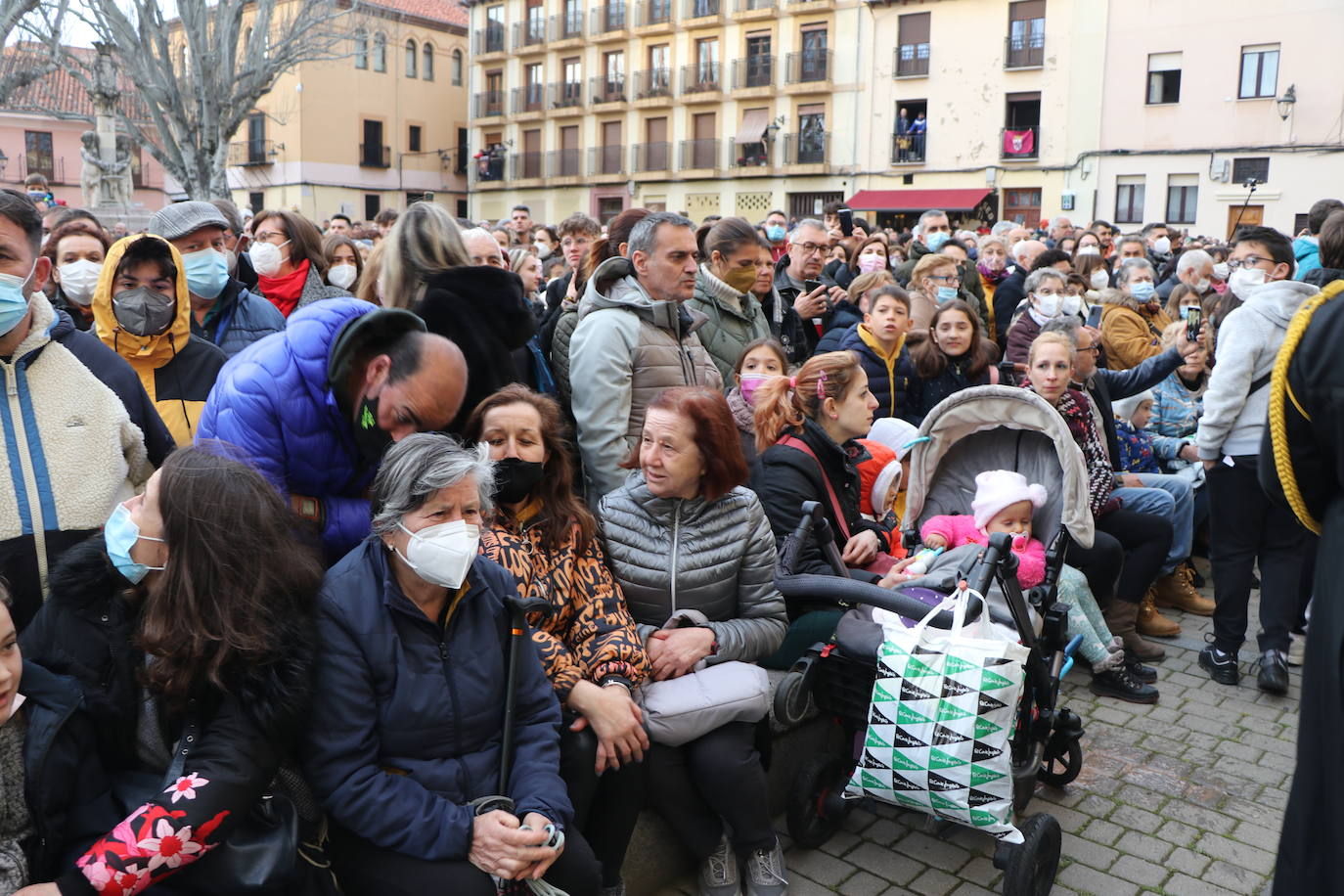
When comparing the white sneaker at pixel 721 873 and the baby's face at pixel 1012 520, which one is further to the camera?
the baby's face at pixel 1012 520

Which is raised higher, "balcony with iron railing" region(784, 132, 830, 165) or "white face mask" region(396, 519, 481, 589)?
"balcony with iron railing" region(784, 132, 830, 165)

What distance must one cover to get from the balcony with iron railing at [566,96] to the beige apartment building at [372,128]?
22.4 ft

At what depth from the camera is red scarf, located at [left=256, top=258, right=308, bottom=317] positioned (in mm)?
6223

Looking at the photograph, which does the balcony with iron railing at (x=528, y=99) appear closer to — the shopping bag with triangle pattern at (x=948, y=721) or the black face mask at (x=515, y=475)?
the black face mask at (x=515, y=475)

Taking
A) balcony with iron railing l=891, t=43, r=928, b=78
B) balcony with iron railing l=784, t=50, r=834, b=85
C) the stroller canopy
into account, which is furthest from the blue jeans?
balcony with iron railing l=784, t=50, r=834, b=85

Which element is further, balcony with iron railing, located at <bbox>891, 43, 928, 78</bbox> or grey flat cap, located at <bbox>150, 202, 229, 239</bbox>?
balcony with iron railing, located at <bbox>891, 43, 928, 78</bbox>

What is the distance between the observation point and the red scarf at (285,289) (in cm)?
622

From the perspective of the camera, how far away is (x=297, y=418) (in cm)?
320

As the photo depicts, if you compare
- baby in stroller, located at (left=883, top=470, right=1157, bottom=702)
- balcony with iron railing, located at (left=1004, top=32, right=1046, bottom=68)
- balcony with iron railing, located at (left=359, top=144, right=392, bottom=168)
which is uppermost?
balcony with iron railing, located at (left=1004, top=32, right=1046, bottom=68)

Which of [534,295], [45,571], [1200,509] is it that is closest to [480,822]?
[45,571]

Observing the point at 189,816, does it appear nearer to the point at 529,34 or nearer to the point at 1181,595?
the point at 1181,595

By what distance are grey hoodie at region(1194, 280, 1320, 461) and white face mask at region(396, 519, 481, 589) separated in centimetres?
453

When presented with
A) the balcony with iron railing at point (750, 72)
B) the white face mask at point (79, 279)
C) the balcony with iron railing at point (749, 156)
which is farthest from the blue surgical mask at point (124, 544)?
the balcony with iron railing at point (750, 72)

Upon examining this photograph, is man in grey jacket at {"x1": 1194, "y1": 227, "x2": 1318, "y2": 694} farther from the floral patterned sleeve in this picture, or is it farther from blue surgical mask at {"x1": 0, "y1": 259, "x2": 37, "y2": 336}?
blue surgical mask at {"x1": 0, "y1": 259, "x2": 37, "y2": 336}
